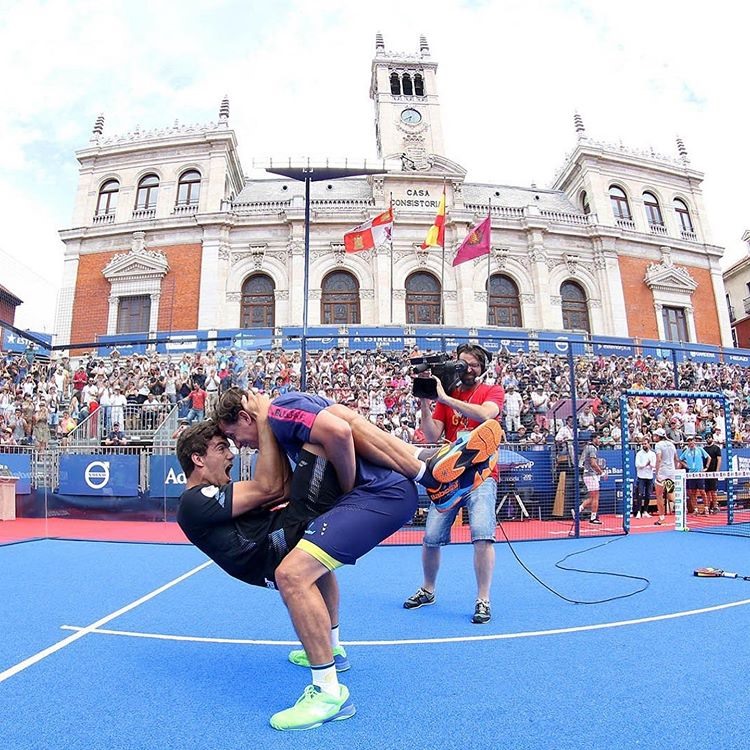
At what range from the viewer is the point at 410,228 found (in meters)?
28.6

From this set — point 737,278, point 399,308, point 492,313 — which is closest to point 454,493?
point 399,308

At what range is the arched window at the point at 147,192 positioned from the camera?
3061 cm

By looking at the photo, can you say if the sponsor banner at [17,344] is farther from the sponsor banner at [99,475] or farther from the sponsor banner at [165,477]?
the sponsor banner at [165,477]

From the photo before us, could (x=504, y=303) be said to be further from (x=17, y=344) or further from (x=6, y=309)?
(x=6, y=309)

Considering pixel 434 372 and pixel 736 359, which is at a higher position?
pixel 736 359

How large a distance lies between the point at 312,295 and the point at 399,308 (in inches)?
188

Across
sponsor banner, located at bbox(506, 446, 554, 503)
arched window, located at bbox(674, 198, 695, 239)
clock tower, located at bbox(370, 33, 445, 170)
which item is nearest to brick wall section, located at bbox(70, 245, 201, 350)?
clock tower, located at bbox(370, 33, 445, 170)

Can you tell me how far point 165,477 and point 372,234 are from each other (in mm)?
13968

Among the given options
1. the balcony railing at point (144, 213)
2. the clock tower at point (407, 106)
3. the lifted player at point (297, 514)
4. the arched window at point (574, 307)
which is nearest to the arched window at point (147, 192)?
the balcony railing at point (144, 213)

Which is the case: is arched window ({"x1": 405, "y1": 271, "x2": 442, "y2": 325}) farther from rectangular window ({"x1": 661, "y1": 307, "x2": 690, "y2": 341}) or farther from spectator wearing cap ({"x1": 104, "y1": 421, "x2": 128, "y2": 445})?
spectator wearing cap ({"x1": 104, "y1": 421, "x2": 128, "y2": 445})

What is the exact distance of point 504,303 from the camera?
29344mm

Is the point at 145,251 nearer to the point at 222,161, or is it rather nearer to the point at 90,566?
the point at 222,161

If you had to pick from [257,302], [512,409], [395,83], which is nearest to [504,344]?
[512,409]

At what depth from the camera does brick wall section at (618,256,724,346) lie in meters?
30.2
